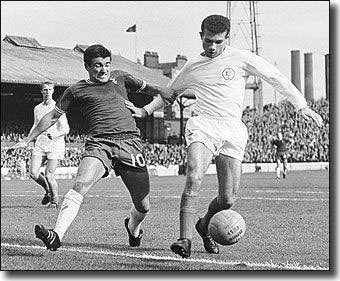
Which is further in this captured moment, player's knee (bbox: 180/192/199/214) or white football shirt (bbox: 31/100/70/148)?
white football shirt (bbox: 31/100/70/148)

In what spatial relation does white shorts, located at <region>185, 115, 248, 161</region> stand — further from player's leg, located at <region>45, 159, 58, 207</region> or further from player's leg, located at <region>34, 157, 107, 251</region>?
player's leg, located at <region>45, 159, 58, 207</region>

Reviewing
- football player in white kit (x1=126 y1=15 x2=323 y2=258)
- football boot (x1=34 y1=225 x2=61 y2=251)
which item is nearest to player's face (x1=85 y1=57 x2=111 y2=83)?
football player in white kit (x1=126 y1=15 x2=323 y2=258)

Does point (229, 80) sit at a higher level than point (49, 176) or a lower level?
higher

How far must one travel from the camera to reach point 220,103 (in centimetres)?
728

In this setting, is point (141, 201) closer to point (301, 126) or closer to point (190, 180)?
point (190, 180)

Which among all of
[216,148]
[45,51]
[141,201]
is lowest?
[141,201]

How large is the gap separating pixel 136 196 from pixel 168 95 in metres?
0.99

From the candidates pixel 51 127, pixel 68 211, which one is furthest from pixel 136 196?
pixel 51 127

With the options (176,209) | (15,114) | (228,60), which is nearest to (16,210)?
(176,209)

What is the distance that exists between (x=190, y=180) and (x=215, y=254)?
0.97 m

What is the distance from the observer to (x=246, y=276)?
657 cm

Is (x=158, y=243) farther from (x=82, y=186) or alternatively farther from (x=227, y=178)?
(x=82, y=186)

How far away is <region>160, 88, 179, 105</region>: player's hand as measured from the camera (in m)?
7.46

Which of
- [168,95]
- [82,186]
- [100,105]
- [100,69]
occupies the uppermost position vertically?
[100,69]
